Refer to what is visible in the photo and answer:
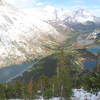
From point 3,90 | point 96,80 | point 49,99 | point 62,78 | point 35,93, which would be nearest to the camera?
point 96,80

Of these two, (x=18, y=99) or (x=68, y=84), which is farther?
(x=18, y=99)

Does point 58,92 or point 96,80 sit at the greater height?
point 96,80

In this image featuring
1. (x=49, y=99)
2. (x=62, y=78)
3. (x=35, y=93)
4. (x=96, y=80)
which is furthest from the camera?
(x=35, y=93)

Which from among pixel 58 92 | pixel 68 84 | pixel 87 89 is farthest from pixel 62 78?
pixel 58 92

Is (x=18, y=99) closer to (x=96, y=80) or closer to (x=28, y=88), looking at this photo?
(x=28, y=88)

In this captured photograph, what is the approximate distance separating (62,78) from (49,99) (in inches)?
749

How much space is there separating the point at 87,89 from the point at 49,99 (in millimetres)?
22754

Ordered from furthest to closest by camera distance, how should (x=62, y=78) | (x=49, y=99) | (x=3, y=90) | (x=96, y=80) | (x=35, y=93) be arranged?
(x=3, y=90)
(x=35, y=93)
(x=49, y=99)
(x=62, y=78)
(x=96, y=80)

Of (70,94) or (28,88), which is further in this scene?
(28,88)

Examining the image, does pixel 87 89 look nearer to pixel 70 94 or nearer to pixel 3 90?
pixel 70 94

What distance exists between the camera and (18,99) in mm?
118062

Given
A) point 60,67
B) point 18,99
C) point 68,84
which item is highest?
point 60,67

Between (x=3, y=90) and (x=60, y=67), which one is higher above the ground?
(x=60, y=67)

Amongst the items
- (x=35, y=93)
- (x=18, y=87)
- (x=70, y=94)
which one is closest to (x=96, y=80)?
(x=70, y=94)
